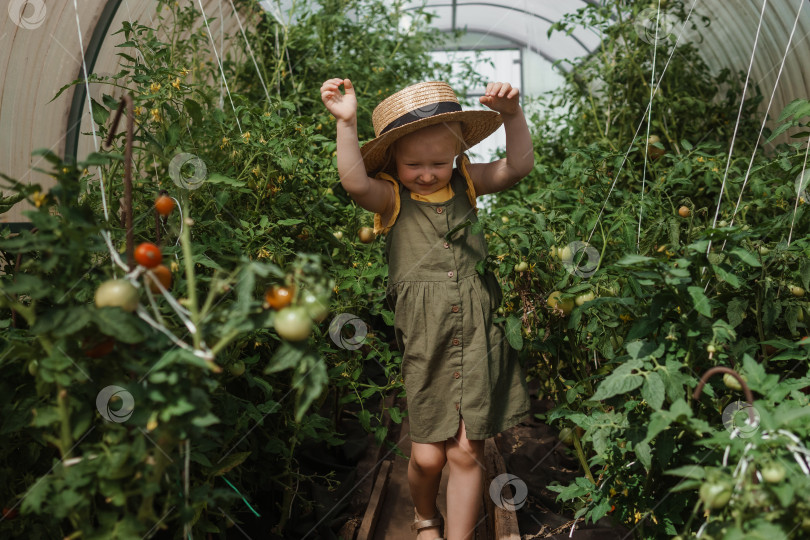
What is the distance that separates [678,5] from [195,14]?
2223mm

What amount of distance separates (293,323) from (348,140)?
0.80 meters

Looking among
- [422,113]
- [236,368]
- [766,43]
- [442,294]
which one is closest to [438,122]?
[422,113]

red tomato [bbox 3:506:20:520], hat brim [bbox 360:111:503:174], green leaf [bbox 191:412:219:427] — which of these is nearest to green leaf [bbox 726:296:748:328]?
hat brim [bbox 360:111:503:174]

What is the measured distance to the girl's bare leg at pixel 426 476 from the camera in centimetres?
162

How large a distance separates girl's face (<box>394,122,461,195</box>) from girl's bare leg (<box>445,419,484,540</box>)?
1.99 feet

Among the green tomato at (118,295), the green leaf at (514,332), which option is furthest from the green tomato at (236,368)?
the green leaf at (514,332)

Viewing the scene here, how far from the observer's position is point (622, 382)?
1061mm

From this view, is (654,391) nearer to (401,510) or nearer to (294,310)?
(294,310)

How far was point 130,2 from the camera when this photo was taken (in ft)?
8.81

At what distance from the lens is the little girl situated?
5.19ft

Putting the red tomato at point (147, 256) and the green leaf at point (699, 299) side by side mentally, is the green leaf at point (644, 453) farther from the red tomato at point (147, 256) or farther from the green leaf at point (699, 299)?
the red tomato at point (147, 256)

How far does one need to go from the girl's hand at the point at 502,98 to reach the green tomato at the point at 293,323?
921 mm

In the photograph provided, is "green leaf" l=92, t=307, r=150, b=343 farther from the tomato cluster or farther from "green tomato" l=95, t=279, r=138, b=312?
the tomato cluster

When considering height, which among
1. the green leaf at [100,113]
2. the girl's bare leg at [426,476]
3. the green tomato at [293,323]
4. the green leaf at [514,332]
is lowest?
the girl's bare leg at [426,476]
